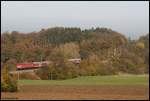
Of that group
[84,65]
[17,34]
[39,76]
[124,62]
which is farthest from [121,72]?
[17,34]

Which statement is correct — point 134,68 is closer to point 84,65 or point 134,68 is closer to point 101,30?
point 84,65

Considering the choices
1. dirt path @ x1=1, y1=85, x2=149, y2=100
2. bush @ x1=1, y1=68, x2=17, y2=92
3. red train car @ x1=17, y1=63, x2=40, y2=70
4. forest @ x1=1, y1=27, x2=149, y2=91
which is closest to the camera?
dirt path @ x1=1, y1=85, x2=149, y2=100

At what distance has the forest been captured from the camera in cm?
5878

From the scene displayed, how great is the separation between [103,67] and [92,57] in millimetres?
5173

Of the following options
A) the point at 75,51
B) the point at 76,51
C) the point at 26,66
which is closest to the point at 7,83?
the point at 26,66

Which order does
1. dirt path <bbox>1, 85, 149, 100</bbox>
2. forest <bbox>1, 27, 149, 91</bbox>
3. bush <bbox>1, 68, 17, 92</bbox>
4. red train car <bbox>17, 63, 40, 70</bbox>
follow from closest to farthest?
dirt path <bbox>1, 85, 149, 100</bbox> → bush <bbox>1, 68, 17, 92</bbox> → forest <bbox>1, 27, 149, 91</bbox> → red train car <bbox>17, 63, 40, 70</bbox>

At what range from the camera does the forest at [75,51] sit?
193 ft

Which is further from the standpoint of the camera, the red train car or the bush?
the red train car

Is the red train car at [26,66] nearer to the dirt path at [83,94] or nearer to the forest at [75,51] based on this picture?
the forest at [75,51]

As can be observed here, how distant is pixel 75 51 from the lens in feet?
240

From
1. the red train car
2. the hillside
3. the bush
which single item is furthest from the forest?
the bush

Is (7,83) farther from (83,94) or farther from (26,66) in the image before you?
(26,66)

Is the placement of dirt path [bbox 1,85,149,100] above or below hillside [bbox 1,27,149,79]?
below

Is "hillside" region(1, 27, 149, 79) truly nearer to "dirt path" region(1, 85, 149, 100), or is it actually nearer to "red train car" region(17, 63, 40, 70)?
"red train car" region(17, 63, 40, 70)
